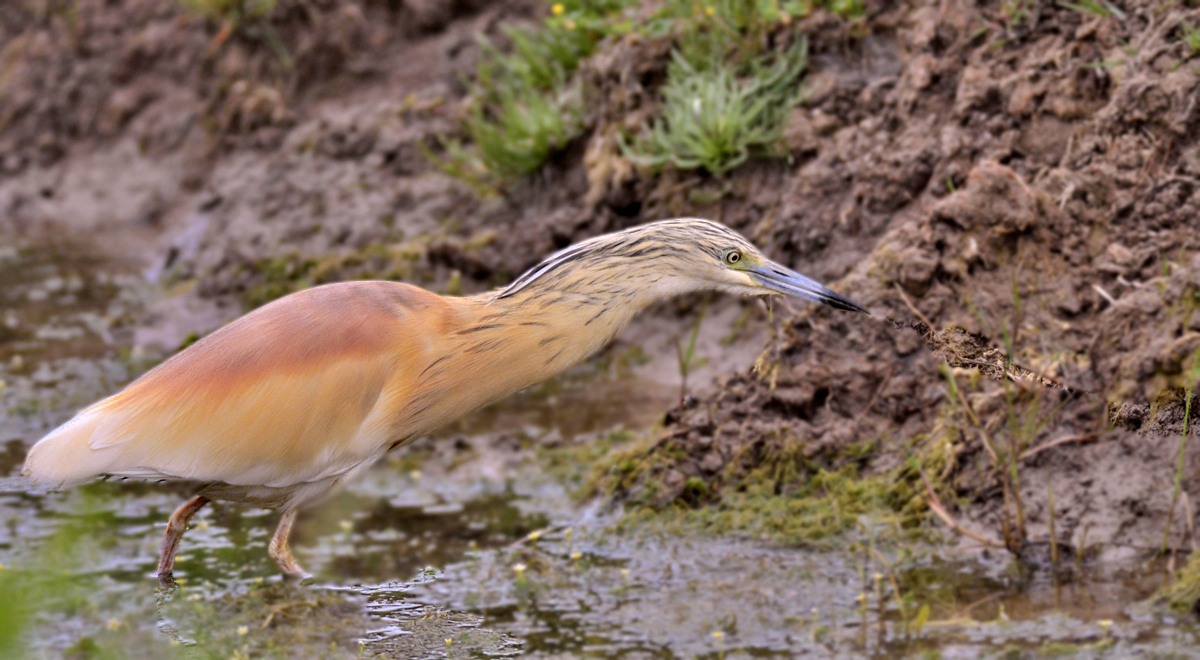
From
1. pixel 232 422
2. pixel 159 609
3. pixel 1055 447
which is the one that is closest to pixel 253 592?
pixel 159 609

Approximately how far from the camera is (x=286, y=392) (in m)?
5.30

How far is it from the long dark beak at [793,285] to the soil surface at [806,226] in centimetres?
56

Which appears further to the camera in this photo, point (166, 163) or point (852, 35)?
point (166, 163)

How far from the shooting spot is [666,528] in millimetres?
6371

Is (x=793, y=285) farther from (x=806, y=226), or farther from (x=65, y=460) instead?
(x=806, y=226)

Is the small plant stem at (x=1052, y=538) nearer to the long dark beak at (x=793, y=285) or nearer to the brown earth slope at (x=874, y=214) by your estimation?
the brown earth slope at (x=874, y=214)

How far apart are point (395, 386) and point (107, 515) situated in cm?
221

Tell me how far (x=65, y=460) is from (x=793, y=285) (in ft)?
7.93

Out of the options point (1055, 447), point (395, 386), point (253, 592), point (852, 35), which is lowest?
point (253, 592)

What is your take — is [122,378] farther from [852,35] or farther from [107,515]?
[852,35]

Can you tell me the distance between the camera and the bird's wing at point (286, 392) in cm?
522

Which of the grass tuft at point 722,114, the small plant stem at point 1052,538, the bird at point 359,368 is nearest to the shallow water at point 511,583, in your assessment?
the small plant stem at point 1052,538

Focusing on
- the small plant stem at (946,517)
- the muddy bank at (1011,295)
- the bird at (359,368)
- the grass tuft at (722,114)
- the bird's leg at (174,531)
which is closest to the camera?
the bird at (359,368)

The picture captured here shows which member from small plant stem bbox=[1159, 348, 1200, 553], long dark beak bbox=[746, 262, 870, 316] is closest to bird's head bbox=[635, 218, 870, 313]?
long dark beak bbox=[746, 262, 870, 316]
